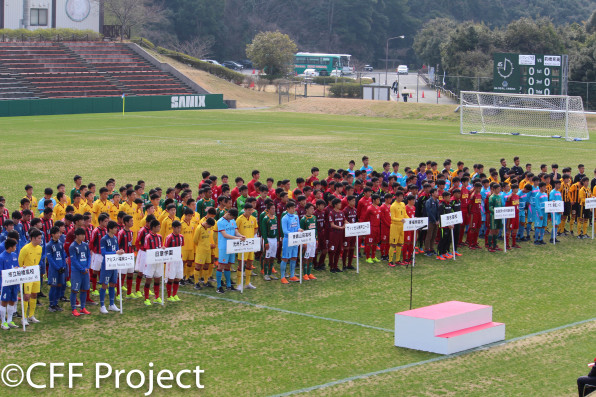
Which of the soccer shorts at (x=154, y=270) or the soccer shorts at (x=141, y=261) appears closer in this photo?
the soccer shorts at (x=154, y=270)

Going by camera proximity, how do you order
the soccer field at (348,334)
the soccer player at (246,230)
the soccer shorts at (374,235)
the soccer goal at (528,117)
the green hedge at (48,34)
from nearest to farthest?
1. the soccer field at (348,334)
2. the soccer player at (246,230)
3. the soccer shorts at (374,235)
4. the soccer goal at (528,117)
5. the green hedge at (48,34)

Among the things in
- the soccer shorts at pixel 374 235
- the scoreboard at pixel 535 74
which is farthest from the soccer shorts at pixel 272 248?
the scoreboard at pixel 535 74

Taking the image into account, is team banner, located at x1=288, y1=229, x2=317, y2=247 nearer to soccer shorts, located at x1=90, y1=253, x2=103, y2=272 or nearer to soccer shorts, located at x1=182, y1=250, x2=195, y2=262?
soccer shorts, located at x1=182, y1=250, x2=195, y2=262

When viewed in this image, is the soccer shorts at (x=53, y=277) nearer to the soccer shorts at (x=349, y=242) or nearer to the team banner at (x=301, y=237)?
the team banner at (x=301, y=237)

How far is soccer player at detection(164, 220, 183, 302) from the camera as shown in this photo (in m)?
14.7

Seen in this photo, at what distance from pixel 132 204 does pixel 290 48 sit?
243ft

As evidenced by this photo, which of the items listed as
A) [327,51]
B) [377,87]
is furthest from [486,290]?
[327,51]

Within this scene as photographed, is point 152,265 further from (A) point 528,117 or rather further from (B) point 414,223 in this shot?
(A) point 528,117

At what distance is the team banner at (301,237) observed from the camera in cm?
1603

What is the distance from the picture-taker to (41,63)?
229ft

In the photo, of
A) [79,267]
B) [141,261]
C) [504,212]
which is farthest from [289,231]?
[504,212]

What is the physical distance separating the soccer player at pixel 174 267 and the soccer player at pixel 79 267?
5.02 ft

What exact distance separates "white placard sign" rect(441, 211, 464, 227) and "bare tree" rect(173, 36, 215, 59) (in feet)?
287

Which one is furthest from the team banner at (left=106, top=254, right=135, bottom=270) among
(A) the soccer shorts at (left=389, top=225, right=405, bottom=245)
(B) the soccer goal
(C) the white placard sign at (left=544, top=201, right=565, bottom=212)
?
(B) the soccer goal
